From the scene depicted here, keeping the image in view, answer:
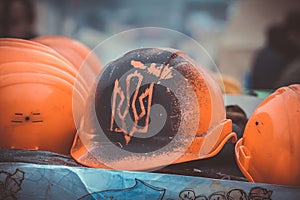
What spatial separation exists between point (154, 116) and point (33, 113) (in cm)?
37

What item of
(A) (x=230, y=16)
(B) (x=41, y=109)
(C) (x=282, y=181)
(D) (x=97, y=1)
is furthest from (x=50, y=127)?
(A) (x=230, y=16)

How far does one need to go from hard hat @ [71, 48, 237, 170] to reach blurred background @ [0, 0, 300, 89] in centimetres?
319

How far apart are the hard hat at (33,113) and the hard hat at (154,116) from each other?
0.14 meters

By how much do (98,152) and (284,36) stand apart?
9.99ft

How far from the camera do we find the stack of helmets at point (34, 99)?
4.55 feet

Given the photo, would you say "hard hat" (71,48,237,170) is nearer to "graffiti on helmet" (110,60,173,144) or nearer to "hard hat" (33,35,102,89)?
"graffiti on helmet" (110,60,173,144)

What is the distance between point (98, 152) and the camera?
1.33 m

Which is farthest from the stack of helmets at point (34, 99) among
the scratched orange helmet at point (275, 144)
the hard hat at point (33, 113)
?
the scratched orange helmet at point (275, 144)

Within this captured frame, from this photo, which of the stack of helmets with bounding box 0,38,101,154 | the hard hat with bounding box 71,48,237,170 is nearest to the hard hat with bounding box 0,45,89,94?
the stack of helmets with bounding box 0,38,101,154

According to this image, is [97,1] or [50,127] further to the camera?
[97,1]

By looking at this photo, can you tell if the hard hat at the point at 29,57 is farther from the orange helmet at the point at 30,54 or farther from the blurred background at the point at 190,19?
the blurred background at the point at 190,19

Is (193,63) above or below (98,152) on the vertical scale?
above

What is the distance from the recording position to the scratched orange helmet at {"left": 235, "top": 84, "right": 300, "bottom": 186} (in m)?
1.20

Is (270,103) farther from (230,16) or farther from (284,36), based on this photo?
(230,16)
